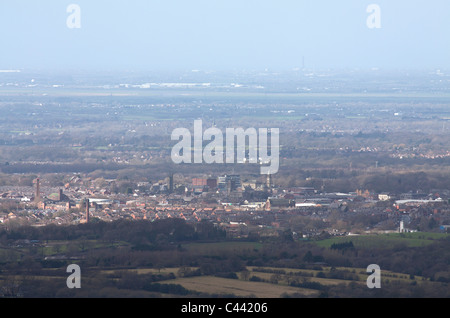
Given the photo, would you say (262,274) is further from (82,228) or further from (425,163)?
(425,163)

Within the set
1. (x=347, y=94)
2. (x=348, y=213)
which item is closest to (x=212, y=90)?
(x=347, y=94)
